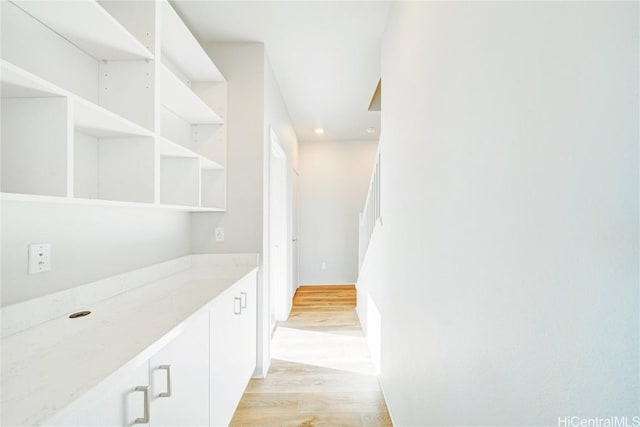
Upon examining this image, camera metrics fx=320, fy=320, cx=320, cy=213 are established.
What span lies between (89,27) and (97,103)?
358 mm

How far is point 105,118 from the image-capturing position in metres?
1.21

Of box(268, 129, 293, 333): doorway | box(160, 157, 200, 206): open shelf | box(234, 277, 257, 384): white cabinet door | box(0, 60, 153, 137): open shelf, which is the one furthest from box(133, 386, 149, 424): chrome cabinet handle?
box(268, 129, 293, 333): doorway

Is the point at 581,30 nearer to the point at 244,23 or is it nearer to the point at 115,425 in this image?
the point at 115,425

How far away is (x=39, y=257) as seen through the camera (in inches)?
46.6

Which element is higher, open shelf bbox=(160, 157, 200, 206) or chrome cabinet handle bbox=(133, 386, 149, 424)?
open shelf bbox=(160, 157, 200, 206)

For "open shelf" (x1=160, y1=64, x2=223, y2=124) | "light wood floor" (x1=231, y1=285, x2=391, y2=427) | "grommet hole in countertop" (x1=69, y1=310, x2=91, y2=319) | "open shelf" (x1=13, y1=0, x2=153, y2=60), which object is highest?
"open shelf" (x1=13, y1=0, x2=153, y2=60)

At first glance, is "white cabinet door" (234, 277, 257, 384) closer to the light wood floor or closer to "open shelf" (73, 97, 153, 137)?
the light wood floor

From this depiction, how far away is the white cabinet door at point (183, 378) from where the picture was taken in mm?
1026

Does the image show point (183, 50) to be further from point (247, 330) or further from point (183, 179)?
point (247, 330)

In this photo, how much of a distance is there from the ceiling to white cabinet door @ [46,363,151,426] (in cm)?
212

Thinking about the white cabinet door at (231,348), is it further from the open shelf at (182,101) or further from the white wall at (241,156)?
the open shelf at (182,101)

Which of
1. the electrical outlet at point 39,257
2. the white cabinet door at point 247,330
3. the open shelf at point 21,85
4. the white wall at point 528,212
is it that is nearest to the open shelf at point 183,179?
the white cabinet door at point 247,330

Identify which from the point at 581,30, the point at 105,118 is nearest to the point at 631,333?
the point at 581,30

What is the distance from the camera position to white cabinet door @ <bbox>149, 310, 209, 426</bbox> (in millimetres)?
1026
